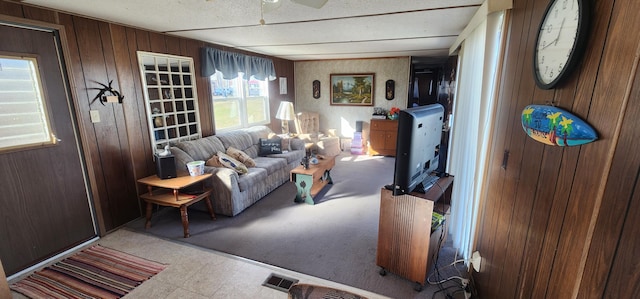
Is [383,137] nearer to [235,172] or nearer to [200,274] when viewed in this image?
[235,172]

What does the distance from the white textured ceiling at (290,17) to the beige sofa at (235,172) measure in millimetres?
1414

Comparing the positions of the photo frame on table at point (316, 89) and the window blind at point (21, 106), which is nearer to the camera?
the window blind at point (21, 106)

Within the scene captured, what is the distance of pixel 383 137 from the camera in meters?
5.70

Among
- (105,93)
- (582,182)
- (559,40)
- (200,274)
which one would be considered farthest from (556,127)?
(105,93)

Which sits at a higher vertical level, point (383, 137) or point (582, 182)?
point (582, 182)

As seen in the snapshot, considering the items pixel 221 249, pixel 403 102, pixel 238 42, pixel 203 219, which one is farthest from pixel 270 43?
pixel 403 102

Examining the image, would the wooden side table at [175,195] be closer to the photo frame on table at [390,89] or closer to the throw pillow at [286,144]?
the throw pillow at [286,144]

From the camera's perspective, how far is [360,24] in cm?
261

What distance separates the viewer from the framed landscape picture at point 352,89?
6.02m

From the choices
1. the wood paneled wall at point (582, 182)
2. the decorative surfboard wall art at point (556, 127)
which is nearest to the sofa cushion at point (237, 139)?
the wood paneled wall at point (582, 182)

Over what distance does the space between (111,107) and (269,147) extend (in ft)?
7.05

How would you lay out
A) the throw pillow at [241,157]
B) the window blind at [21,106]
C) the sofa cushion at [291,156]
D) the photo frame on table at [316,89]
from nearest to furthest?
the window blind at [21,106] → the throw pillow at [241,157] → the sofa cushion at [291,156] → the photo frame on table at [316,89]

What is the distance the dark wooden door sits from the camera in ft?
6.83

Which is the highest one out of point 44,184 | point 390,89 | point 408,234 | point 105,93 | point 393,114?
point 390,89
